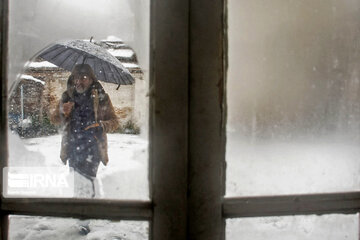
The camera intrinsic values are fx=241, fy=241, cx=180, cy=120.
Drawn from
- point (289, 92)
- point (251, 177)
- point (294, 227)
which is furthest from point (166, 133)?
point (294, 227)

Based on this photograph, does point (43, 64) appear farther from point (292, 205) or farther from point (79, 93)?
Result: point (292, 205)

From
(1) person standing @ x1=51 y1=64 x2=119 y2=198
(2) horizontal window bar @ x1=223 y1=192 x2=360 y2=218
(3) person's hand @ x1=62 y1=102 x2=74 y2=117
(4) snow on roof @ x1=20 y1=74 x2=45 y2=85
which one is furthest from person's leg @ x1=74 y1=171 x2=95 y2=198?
(2) horizontal window bar @ x1=223 y1=192 x2=360 y2=218

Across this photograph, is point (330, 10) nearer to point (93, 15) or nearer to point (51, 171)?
point (93, 15)

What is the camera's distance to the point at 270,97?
794 millimetres

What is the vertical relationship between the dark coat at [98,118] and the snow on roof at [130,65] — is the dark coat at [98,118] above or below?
below

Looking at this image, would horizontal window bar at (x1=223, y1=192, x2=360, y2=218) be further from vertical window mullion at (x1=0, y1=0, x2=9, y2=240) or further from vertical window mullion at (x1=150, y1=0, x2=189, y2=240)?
vertical window mullion at (x1=0, y1=0, x2=9, y2=240)

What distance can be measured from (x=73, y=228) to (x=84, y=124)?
0.34 m

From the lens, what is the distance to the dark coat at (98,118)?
2.54ft

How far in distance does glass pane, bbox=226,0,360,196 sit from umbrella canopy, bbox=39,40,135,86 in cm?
35

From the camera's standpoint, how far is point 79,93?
31.1 inches

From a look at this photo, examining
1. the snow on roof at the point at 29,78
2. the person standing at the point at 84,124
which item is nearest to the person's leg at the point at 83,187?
the person standing at the point at 84,124

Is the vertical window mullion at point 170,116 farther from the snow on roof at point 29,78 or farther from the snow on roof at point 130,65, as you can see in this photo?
the snow on roof at point 29,78

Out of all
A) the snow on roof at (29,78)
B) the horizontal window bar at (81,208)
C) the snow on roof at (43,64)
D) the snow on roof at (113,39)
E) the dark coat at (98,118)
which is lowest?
the horizontal window bar at (81,208)

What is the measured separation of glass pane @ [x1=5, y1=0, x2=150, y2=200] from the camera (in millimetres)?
763
